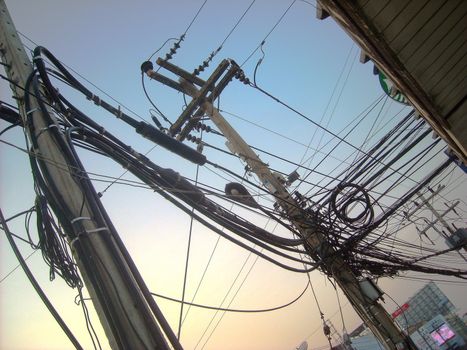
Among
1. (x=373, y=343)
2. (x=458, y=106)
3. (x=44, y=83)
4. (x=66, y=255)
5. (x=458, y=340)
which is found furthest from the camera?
(x=373, y=343)

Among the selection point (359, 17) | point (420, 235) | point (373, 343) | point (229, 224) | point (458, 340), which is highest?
point (359, 17)

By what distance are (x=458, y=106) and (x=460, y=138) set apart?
0.43 m

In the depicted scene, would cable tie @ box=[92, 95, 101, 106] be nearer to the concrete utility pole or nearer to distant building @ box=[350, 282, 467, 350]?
the concrete utility pole

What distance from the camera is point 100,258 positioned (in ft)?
6.07

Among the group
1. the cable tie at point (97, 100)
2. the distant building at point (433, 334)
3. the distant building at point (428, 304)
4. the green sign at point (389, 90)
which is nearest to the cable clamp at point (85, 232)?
the cable tie at point (97, 100)

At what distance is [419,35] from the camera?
3.27 metres

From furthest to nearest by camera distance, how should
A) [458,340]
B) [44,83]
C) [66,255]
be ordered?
[458,340] < [44,83] < [66,255]

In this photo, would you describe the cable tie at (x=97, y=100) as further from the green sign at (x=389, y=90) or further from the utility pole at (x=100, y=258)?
Result: the green sign at (x=389, y=90)

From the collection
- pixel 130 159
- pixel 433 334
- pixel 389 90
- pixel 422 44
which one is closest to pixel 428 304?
pixel 433 334

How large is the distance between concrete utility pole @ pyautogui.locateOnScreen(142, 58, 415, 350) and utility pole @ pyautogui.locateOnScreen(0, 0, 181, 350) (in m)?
2.98

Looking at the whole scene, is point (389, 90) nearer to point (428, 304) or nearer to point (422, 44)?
point (422, 44)

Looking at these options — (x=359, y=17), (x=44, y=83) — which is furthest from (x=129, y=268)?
(x=359, y=17)

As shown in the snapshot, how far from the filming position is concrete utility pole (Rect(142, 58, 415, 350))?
4.32 meters

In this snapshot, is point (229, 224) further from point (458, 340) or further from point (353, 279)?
point (458, 340)
